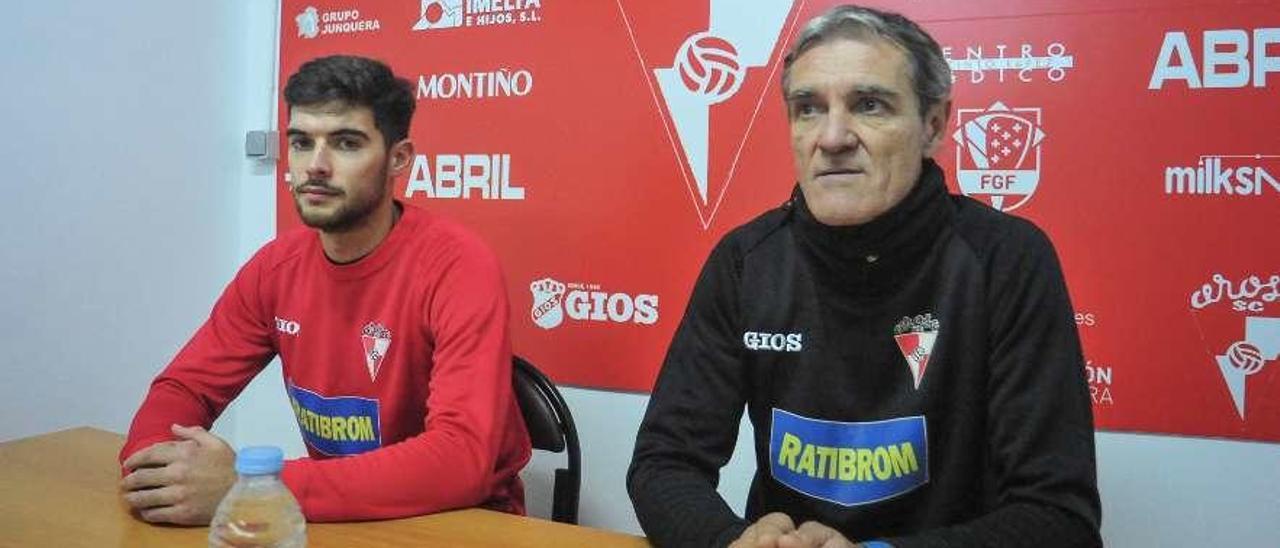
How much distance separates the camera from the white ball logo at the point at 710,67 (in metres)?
2.11

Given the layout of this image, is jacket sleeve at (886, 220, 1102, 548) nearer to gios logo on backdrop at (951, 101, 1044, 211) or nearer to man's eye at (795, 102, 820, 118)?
man's eye at (795, 102, 820, 118)

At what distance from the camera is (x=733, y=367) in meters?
1.40

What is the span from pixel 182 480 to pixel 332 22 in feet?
5.54

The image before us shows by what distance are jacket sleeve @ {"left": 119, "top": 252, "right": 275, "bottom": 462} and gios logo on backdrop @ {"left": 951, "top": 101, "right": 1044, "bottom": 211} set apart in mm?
1426

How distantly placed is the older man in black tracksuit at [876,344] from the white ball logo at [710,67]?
720mm

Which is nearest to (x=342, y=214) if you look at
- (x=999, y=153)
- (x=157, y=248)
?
(x=157, y=248)

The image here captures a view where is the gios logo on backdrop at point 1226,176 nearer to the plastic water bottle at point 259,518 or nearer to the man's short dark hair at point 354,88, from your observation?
the man's short dark hair at point 354,88

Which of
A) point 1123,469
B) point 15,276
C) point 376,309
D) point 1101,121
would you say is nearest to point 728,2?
point 1101,121

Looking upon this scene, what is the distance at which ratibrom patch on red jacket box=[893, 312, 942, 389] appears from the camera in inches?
50.9

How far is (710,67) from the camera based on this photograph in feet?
6.98

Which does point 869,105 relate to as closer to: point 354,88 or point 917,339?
point 917,339

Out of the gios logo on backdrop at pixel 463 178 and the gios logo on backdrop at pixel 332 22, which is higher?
the gios logo on backdrop at pixel 332 22

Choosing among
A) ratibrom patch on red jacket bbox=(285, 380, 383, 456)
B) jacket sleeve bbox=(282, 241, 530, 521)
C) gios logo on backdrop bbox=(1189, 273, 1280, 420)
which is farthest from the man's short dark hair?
gios logo on backdrop bbox=(1189, 273, 1280, 420)

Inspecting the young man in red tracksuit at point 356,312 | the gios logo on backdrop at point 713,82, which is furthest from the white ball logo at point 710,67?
the young man in red tracksuit at point 356,312
